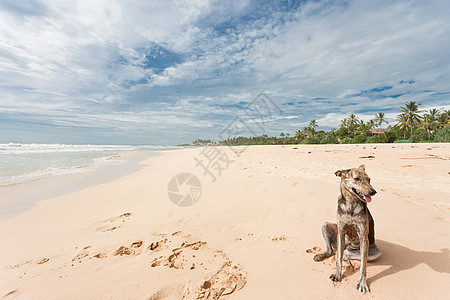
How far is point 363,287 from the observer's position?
2.06m

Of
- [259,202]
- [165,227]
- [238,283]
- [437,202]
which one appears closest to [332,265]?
[238,283]

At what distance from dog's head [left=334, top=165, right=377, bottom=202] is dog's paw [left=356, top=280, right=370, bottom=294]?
96cm

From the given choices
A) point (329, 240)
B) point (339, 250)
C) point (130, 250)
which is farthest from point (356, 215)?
point (130, 250)

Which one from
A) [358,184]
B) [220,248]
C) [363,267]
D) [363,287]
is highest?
[358,184]

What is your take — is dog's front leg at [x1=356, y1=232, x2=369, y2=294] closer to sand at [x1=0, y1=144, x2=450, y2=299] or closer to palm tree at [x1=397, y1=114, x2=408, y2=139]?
sand at [x1=0, y1=144, x2=450, y2=299]

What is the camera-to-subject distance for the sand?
228cm

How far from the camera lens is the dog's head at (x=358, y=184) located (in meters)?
1.98

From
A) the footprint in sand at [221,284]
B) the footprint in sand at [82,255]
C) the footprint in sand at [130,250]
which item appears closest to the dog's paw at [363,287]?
the footprint in sand at [221,284]

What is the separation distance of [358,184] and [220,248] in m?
2.45

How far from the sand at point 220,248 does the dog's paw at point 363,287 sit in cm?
5

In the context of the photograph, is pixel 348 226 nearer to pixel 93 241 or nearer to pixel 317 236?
pixel 317 236

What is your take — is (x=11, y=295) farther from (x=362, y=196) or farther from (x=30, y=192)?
(x=30, y=192)

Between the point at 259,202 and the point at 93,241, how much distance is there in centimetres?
418

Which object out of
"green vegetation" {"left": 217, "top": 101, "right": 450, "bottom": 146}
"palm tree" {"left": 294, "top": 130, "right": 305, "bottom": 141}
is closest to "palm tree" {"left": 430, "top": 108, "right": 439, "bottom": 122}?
"green vegetation" {"left": 217, "top": 101, "right": 450, "bottom": 146}
